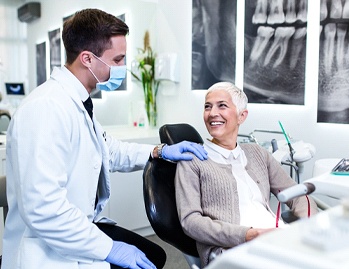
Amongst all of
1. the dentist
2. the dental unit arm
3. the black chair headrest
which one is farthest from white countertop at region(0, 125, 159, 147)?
the dental unit arm

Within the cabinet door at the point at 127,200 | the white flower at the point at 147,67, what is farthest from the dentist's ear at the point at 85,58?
the white flower at the point at 147,67

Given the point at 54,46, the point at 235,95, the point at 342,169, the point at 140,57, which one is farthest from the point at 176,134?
the point at 140,57

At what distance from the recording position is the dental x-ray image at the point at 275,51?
2500mm

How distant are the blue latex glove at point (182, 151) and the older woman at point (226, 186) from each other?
26 millimetres

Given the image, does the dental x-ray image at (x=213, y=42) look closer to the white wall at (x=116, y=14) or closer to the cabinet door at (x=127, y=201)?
the white wall at (x=116, y=14)

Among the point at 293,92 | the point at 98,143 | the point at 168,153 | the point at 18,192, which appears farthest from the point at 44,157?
the point at 293,92

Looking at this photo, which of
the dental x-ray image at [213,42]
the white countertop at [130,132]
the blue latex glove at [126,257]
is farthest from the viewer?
the white countertop at [130,132]

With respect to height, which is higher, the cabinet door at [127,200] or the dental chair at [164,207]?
the dental chair at [164,207]

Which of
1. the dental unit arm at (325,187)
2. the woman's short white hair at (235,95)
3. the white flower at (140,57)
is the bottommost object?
the dental unit arm at (325,187)

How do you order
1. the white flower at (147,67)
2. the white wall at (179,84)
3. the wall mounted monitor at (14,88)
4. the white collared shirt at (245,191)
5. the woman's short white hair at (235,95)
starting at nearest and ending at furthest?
the white collared shirt at (245,191) → the woman's short white hair at (235,95) → the white wall at (179,84) → the wall mounted monitor at (14,88) → the white flower at (147,67)

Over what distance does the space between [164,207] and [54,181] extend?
1.69 ft

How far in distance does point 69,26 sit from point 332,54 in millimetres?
1533

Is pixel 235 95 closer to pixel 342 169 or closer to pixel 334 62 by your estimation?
pixel 342 169

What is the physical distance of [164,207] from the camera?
5.31 ft
